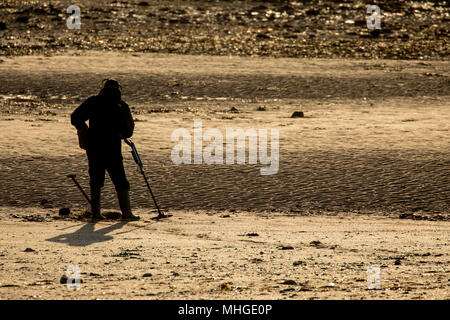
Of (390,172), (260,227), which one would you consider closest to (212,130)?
(390,172)

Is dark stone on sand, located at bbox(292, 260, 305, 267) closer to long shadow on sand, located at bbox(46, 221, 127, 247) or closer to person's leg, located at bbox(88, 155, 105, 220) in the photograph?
long shadow on sand, located at bbox(46, 221, 127, 247)

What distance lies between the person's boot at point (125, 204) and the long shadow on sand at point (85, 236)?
0.29 metres

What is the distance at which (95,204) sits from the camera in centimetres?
786

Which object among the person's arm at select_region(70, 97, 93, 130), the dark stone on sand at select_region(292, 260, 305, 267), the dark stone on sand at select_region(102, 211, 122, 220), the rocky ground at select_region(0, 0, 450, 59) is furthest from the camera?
the rocky ground at select_region(0, 0, 450, 59)

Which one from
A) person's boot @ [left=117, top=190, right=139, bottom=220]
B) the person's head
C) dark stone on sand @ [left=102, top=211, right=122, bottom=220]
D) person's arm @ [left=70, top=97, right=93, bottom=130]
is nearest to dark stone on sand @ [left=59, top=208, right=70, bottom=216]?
dark stone on sand @ [left=102, top=211, right=122, bottom=220]

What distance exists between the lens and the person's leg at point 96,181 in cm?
784

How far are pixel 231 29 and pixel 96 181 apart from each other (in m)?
14.7

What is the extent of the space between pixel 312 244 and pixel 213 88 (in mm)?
9307

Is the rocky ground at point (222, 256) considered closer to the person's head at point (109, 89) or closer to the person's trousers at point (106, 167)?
the person's trousers at point (106, 167)

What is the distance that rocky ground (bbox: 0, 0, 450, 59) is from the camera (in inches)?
782

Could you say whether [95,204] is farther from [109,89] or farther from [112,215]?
[109,89]

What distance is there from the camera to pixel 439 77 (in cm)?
1712

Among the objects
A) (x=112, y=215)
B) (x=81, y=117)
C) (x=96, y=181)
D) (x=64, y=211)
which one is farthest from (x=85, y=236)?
(x=81, y=117)

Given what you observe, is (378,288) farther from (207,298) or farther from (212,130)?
(212,130)
